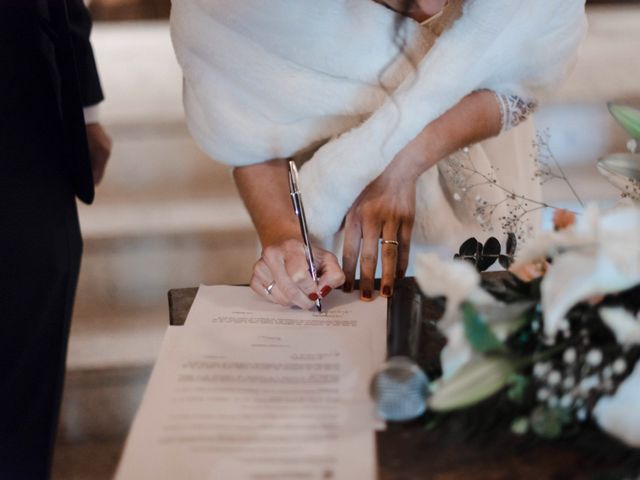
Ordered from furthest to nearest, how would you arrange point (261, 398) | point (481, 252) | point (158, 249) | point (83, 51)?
point (158, 249) → point (83, 51) → point (481, 252) → point (261, 398)

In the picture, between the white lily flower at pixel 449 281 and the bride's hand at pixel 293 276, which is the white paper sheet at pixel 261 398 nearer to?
the bride's hand at pixel 293 276

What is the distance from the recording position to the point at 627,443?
56 cm

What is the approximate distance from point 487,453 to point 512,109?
63cm

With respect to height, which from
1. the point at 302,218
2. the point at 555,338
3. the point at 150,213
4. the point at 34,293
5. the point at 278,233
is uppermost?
the point at 555,338

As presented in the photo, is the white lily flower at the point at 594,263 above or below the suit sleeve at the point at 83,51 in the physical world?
above

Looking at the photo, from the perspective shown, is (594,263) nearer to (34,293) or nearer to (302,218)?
(302,218)

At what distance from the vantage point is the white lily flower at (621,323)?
1.80ft

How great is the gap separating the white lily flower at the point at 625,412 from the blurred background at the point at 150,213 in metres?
1.20

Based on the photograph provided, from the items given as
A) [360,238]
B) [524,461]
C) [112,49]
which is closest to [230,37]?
[360,238]

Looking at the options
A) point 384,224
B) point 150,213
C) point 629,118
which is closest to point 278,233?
point 384,224

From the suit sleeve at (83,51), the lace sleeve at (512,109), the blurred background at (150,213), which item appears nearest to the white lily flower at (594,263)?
the lace sleeve at (512,109)

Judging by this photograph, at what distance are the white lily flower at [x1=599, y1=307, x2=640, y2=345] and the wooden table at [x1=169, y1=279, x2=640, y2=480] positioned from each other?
79 mm

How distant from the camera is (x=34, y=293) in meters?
1.15

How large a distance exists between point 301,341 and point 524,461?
0.85 feet
